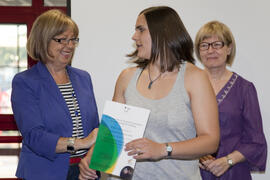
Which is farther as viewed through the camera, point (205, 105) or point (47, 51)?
point (47, 51)

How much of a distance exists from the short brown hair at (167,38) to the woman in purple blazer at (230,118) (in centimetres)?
→ 81

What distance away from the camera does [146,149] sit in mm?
1474

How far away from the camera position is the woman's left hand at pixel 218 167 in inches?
89.0

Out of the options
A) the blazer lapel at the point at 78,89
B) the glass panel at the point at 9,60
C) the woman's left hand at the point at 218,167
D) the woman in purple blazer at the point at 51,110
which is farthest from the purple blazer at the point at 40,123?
the glass panel at the point at 9,60

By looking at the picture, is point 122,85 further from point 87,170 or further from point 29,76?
point 29,76

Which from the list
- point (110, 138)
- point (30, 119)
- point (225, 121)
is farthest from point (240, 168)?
point (30, 119)

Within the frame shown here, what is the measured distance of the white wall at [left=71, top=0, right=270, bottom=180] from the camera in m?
2.90

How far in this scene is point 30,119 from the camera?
2057 mm

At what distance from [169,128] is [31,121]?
0.88m

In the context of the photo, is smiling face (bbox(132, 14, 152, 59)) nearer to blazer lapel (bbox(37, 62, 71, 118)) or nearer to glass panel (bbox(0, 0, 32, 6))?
blazer lapel (bbox(37, 62, 71, 118))

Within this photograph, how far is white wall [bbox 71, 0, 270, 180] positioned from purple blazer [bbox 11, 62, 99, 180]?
2.61 ft

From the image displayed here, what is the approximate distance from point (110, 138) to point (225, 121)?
1022 millimetres

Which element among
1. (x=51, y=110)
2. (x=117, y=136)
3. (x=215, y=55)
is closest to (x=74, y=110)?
(x=51, y=110)

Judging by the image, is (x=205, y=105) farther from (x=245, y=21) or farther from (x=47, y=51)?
(x=245, y=21)
